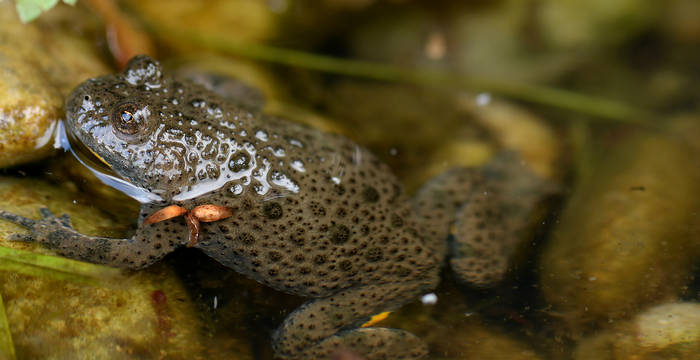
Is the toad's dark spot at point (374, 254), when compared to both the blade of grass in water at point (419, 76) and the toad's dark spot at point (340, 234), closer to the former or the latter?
the toad's dark spot at point (340, 234)

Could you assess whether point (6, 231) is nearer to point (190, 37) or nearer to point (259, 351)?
point (259, 351)

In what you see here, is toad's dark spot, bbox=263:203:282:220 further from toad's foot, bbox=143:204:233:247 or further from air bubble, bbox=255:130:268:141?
air bubble, bbox=255:130:268:141

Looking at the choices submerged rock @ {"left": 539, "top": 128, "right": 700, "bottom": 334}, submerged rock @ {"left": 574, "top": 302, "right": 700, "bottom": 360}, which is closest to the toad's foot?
submerged rock @ {"left": 539, "top": 128, "right": 700, "bottom": 334}

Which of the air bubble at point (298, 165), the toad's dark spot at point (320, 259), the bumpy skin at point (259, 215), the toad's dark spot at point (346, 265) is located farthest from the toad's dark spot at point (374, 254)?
the air bubble at point (298, 165)

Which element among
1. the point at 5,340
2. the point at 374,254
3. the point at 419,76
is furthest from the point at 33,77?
the point at 419,76

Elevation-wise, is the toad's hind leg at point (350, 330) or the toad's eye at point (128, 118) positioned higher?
the toad's eye at point (128, 118)

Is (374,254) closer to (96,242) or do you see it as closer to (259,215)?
(259,215)
